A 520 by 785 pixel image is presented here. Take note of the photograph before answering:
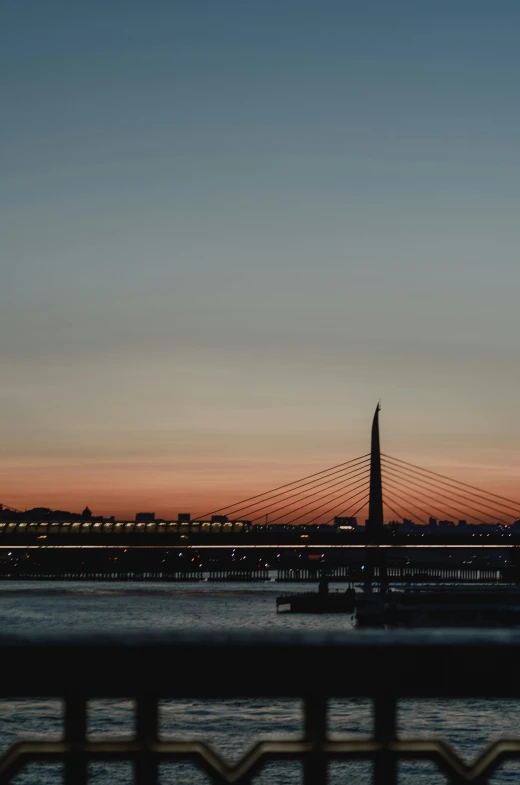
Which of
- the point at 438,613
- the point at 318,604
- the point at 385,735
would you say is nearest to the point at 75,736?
the point at 385,735

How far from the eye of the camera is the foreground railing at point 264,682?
1.67 meters

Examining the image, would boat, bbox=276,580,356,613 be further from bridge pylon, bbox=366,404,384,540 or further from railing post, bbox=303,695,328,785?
railing post, bbox=303,695,328,785

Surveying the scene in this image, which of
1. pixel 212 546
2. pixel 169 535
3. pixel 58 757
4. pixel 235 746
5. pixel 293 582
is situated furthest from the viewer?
pixel 293 582

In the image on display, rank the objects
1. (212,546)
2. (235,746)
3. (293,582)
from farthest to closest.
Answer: (293,582) < (212,546) < (235,746)

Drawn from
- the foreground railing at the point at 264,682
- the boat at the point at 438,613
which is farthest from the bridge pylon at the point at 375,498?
the foreground railing at the point at 264,682

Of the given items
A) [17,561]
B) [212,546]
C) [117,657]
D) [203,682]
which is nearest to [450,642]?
[203,682]

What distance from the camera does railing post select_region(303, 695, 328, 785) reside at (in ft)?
5.57

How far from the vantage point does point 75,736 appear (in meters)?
1.69

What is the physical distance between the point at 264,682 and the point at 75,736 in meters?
0.31

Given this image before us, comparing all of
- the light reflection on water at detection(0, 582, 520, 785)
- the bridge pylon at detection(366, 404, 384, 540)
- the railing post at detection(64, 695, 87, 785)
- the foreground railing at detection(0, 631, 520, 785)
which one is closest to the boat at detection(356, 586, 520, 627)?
the light reflection on water at detection(0, 582, 520, 785)

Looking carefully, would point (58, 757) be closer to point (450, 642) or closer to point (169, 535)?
point (450, 642)

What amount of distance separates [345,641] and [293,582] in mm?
140637

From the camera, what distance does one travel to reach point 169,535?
65375 millimetres

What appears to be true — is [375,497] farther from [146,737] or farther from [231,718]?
[146,737]
